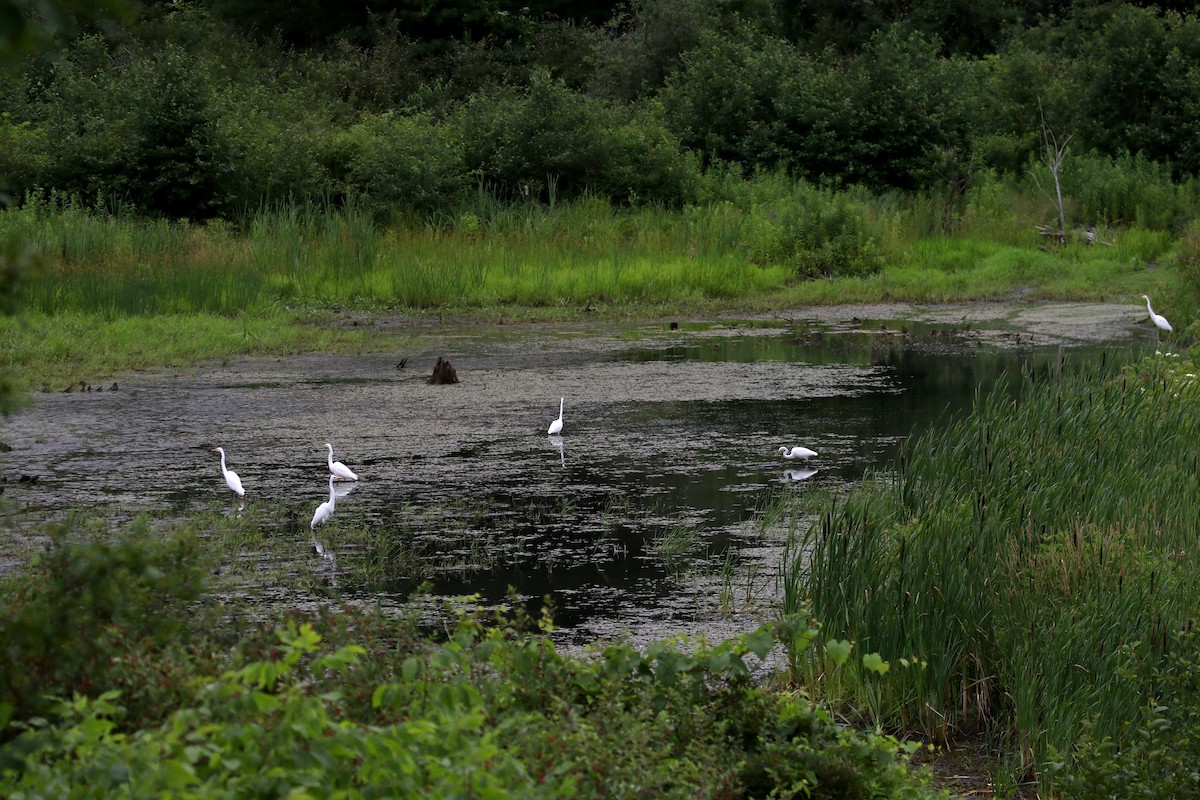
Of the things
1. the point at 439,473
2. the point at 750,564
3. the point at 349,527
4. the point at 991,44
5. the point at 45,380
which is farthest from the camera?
the point at 991,44

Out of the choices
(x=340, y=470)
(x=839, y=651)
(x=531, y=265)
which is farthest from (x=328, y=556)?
(x=531, y=265)

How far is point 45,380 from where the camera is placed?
12.9 metres

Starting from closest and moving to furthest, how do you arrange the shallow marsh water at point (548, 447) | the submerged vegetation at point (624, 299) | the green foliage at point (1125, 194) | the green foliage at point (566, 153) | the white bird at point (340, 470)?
1. the submerged vegetation at point (624, 299)
2. the shallow marsh water at point (548, 447)
3. the white bird at point (340, 470)
4. the green foliage at point (566, 153)
5. the green foliage at point (1125, 194)

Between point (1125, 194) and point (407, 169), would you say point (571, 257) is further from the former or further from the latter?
point (1125, 194)

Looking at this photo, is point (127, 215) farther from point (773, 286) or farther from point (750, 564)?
point (750, 564)

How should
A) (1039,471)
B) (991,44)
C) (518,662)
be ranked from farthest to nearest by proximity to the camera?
(991,44)
(1039,471)
(518,662)

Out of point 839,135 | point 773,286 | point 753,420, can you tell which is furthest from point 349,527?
point 839,135

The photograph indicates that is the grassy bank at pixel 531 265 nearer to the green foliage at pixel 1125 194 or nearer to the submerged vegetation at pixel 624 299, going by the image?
the submerged vegetation at pixel 624 299

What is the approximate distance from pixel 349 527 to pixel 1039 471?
3.65m

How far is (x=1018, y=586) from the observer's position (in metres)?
5.60

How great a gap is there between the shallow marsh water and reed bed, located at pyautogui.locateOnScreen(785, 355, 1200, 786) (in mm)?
889

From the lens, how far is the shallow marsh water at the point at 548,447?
7398mm

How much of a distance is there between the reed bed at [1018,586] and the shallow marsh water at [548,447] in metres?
0.89

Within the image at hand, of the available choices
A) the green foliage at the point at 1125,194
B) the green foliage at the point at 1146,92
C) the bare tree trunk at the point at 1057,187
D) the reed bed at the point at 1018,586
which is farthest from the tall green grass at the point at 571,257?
the reed bed at the point at 1018,586
